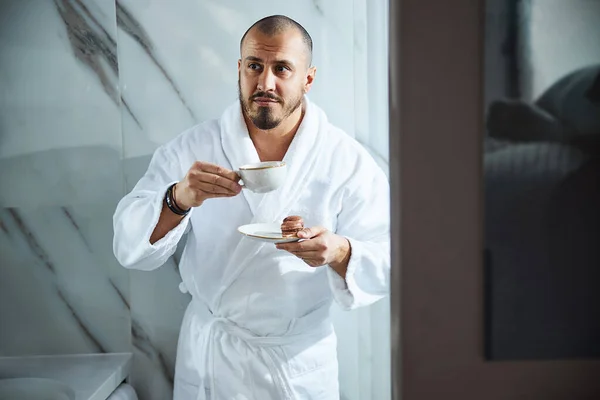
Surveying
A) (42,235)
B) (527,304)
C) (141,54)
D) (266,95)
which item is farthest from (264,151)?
(527,304)

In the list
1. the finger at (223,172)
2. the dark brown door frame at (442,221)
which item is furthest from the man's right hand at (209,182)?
the dark brown door frame at (442,221)

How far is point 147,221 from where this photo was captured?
1.33m

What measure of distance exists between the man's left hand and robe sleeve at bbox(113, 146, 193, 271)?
0.94 feet

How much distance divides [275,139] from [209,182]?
0.35 meters

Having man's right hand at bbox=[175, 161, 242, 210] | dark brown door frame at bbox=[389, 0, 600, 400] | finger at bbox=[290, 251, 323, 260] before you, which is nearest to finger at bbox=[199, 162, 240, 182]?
man's right hand at bbox=[175, 161, 242, 210]

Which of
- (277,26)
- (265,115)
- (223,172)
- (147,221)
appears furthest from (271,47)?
(147,221)

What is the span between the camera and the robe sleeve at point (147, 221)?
52.3 inches

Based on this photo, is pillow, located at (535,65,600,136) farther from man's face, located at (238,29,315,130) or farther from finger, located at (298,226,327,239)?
man's face, located at (238,29,315,130)

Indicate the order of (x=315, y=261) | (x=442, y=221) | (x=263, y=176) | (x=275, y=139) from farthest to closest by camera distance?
(x=275, y=139)
(x=315, y=261)
(x=263, y=176)
(x=442, y=221)

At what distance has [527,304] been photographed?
0.15 m

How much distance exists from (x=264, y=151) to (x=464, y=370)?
1395 millimetres

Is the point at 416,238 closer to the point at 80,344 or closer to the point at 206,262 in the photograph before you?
the point at 206,262

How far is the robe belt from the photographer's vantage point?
1346 millimetres

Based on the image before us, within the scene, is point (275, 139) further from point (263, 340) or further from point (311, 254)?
point (263, 340)
